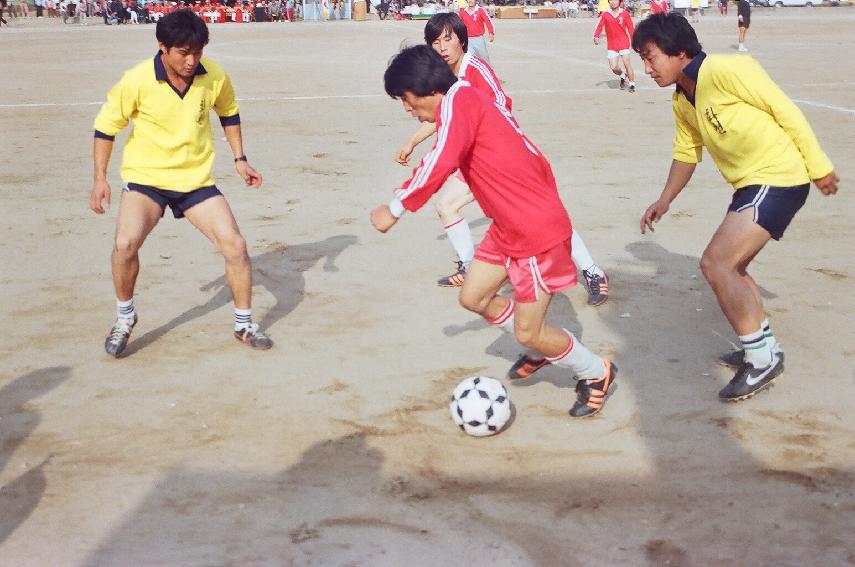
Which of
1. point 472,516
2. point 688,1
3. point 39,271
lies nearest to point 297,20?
point 688,1

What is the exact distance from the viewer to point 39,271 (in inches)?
337

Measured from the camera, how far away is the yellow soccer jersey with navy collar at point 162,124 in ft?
21.2

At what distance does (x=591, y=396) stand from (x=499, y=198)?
121cm

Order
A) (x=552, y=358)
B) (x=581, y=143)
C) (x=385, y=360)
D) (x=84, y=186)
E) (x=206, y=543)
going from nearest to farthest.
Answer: (x=206, y=543) < (x=552, y=358) < (x=385, y=360) < (x=84, y=186) < (x=581, y=143)

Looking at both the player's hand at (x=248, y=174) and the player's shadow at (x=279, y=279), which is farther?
the player's shadow at (x=279, y=279)

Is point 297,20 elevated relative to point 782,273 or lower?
lower

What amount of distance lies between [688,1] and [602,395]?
5547cm

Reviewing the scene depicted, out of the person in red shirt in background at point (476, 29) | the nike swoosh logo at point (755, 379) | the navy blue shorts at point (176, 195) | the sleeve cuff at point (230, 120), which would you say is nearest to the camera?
the nike swoosh logo at point (755, 379)

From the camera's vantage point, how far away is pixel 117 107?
6441 millimetres

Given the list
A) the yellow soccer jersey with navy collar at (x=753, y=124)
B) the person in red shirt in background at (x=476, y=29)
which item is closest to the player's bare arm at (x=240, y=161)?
the yellow soccer jersey with navy collar at (x=753, y=124)

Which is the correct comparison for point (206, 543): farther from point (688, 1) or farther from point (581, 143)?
point (688, 1)

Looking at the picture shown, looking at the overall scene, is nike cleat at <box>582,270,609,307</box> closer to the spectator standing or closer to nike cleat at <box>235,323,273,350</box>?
nike cleat at <box>235,323,273,350</box>

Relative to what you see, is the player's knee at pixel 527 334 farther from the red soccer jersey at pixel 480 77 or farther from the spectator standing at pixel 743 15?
the spectator standing at pixel 743 15

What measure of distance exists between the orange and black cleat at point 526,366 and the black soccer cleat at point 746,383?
3.31 ft
